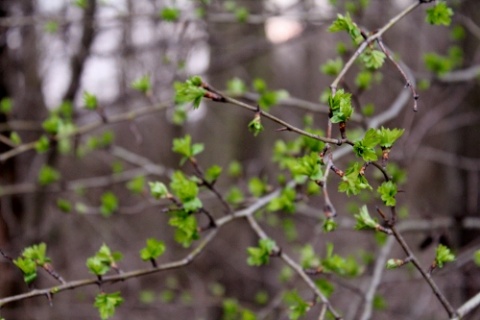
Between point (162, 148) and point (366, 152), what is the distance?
6.13 meters

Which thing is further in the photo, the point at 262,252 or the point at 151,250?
the point at 262,252

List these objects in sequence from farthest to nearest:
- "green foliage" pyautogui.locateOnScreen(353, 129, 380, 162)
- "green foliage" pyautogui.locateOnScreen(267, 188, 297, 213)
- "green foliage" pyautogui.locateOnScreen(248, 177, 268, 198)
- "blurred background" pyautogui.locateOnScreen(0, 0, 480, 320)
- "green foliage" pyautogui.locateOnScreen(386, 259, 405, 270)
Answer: "blurred background" pyautogui.locateOnScreen(0, 0, 480, 320)
"green foliage" pyautogui.locateOnScreen(248, 177, 268, 198)
"green foliage" pyautogui.locateOnScreen(267, 188, 297, 213)
"green foliage" pyautogui.locateOnScreen(386, 259, 405, 270)
"green foliage" pyautogui.locateOnScreen(353, 129, 380, 162)

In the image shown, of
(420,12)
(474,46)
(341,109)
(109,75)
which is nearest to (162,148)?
(109,75)

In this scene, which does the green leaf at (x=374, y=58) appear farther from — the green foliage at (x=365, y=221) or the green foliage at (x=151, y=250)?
the green foliage at (x=151, y=250)

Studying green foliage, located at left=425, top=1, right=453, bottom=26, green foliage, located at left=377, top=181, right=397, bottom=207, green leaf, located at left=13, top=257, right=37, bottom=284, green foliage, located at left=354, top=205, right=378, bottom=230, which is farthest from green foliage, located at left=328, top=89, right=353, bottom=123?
green leaf, located at left=13, top=257, right=37, bottom=284

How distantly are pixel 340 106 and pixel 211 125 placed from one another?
5850mm

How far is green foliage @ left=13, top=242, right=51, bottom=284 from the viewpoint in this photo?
1.42m

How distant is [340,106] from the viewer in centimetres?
109

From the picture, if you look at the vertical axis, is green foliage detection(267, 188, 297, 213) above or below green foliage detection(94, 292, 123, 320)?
above

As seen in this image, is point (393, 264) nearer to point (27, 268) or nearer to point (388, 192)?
point (388, 192)

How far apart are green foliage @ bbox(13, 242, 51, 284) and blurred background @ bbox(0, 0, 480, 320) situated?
2.42 feet

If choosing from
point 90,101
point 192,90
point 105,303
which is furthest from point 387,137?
point 90,101

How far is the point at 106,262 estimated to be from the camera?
1.52 metres

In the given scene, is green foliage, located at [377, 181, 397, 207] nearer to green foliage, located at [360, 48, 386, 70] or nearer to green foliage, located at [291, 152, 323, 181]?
green foliage, located at [291, 152, 323, 181]
